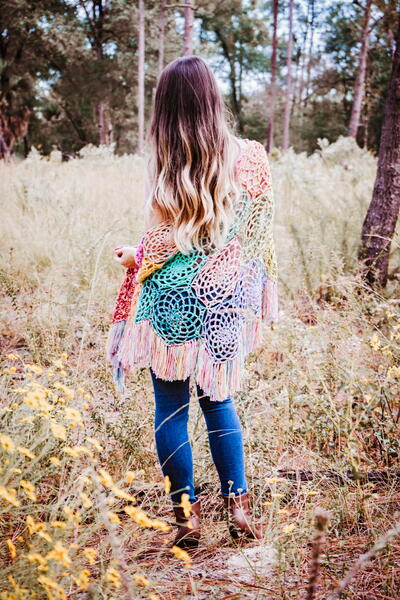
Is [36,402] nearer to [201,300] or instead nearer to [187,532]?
[201,300]

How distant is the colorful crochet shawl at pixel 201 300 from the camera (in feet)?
6.13

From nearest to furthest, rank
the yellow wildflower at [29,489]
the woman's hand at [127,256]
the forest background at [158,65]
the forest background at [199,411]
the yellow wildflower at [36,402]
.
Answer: the yellow wildflower at [29,489], the yellow wildflower at [36,402], the forest background at [199,411], the woman's hand at [127,256], the forest background at [158,65]

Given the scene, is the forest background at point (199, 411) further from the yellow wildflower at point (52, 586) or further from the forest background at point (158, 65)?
the forest background at point (158, 65)

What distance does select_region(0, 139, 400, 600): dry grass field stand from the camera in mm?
1373

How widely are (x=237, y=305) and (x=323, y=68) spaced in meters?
29.3

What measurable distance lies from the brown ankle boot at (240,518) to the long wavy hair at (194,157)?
1007mm

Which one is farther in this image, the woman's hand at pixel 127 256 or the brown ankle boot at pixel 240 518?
the woman's hand at pixel 127 256

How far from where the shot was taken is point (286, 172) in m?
8.94

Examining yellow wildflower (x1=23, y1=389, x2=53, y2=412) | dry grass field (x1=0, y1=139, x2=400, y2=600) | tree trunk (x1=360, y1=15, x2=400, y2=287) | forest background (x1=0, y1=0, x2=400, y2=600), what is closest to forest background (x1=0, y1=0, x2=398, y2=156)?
forest background (x1=0, y1=0, x2=400, y2=600)

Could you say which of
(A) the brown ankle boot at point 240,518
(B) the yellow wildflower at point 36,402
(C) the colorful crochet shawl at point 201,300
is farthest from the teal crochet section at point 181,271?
(A) the brown ankle boot at point 240,518

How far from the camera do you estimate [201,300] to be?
73.1 inches

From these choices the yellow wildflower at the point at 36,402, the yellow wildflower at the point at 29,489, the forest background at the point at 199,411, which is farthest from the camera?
the forest background at the point at 199,411

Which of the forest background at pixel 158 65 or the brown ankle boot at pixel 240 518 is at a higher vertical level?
the forest background at pixel 158 65

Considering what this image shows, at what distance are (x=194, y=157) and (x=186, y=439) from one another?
3.64ft
